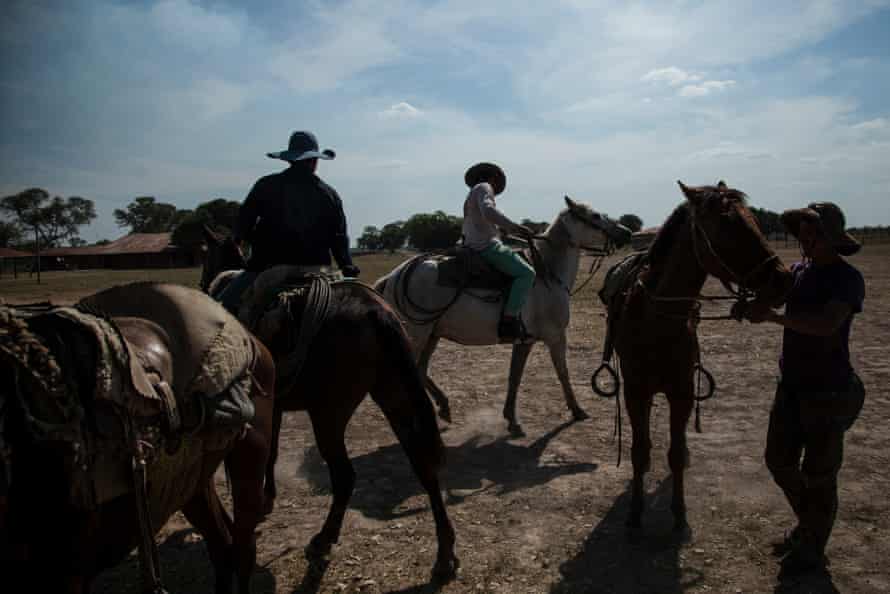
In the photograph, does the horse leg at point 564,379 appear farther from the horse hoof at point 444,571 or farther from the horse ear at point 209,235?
the horse ear at point 209,235

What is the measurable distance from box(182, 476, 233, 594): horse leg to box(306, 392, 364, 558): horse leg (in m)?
0.80

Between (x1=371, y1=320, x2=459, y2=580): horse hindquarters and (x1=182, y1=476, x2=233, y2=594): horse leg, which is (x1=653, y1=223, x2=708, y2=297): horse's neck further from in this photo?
(x1=182, y1=476, x2=233, y2=594): horse leg

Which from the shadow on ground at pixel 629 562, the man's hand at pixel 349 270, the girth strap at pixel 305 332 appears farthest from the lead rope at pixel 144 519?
the man's hand at pixel 349 270

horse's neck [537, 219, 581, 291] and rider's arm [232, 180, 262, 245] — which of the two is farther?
A: horse's neck [537, 219, 581, 291]

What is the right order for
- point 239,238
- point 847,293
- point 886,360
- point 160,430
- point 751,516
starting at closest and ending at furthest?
point 160,430
point 847,293
point 239,238
point 751,516
point 886,360

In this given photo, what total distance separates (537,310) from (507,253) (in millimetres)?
846

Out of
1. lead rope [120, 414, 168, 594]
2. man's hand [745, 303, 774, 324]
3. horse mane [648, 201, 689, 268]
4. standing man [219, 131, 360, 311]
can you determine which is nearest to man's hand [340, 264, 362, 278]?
standing man [219, 131, 360, 311]

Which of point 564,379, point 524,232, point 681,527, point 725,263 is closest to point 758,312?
point 725,263

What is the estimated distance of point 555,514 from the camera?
4492mm

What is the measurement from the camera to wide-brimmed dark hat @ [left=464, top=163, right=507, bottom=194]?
675 cm

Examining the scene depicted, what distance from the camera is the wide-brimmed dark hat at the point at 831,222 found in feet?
11.1

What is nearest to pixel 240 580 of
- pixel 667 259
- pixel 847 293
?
pixel 667 259

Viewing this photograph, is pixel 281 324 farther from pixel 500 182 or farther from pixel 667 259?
pixel 500 182

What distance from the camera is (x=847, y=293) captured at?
10.7ft
